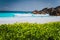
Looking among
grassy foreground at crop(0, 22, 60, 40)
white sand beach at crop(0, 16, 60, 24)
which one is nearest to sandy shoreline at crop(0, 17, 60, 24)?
white sand beach at crop(0, 16, 60, 24)

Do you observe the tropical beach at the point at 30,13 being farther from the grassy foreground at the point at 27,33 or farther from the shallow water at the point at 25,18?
the grassy foreground at the point at 27,33

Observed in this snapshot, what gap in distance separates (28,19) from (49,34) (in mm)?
984

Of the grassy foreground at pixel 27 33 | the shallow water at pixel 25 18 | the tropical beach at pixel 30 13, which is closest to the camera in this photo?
the grassy foreground at pixel 27 33

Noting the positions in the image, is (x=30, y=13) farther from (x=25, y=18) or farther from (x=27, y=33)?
(x=27, y=33)

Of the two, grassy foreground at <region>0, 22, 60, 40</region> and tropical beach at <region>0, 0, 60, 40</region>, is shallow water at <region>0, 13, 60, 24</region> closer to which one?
tropical beach at <region>0, 0, 60, 40</region>

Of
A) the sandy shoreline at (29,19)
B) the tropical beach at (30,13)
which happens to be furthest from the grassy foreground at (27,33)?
the sandy shoreline at (29,19)

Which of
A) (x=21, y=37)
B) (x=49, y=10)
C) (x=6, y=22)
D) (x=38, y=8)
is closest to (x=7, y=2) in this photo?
(x=6, y=22)

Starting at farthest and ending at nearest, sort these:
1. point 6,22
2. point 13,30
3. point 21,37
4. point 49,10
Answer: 1. point 49,10
2. point 6,22
3. point 13,30
4. point 21,37

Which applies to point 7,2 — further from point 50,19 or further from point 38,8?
point 50,19

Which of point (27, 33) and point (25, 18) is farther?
point (25, 18)

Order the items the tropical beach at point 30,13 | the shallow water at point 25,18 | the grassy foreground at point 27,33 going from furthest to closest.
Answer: the shallow water at point 25,18 → the tropical beach at point 30,13 → the grassy foreground at point 27,33

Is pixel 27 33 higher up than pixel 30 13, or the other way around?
pixel 30 13

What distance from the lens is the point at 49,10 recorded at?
11.9 feet

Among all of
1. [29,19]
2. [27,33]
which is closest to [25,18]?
[29,19]
